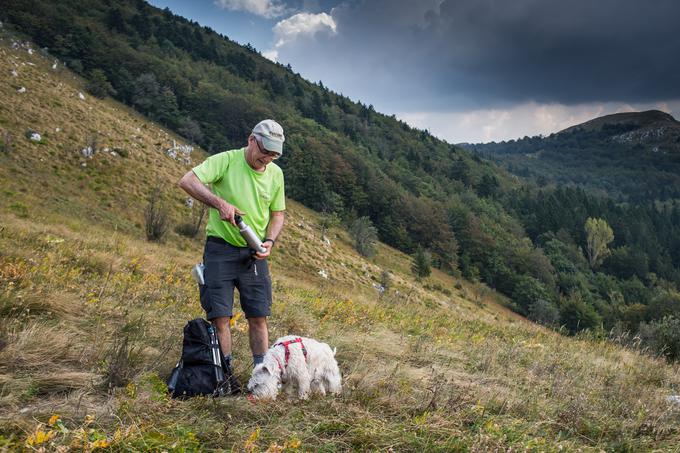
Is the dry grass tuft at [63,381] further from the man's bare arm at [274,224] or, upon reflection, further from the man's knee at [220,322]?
the man's bare arm at [274,224]

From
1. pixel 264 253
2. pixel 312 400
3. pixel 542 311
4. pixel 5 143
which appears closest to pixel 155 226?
pixel 5 143

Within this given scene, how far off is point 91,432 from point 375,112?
510 ft

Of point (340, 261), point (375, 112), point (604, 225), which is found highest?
point (375, 112)

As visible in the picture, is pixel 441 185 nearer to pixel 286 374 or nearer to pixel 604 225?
pixel 604 225

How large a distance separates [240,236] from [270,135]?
0.89 meters

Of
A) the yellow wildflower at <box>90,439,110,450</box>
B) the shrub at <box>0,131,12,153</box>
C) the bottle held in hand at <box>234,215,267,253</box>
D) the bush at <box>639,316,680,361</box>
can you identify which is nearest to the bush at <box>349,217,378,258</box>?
the shrub at <box>0,131,12,153</box>

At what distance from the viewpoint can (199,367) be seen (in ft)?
10.1

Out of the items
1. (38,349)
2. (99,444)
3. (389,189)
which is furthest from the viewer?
(389,189)

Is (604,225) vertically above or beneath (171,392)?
above

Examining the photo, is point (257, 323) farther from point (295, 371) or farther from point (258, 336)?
point (295, 371)

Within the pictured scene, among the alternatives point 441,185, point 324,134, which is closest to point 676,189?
point 441,185

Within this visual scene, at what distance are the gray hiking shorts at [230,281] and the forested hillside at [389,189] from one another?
4552 cm

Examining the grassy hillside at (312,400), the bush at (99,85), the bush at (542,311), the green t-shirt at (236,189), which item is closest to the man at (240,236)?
the green t-shirt at (236,189)

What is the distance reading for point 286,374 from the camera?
3.15 meters
